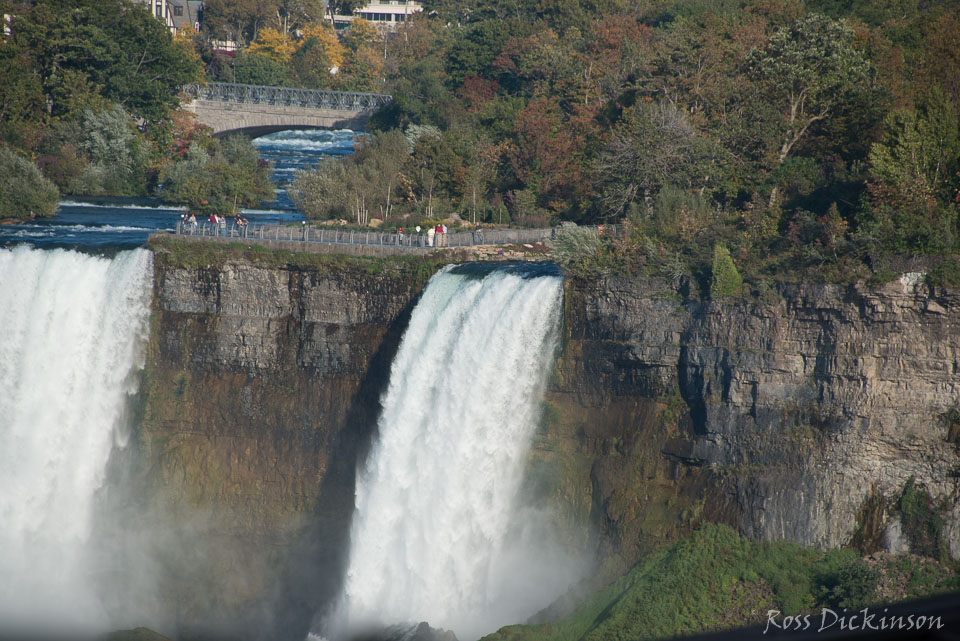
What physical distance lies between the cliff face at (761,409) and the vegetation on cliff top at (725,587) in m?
0.61

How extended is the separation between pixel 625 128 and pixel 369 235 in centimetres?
1348

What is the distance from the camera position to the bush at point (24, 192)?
53.5m

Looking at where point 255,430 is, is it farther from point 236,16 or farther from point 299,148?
point 236,16

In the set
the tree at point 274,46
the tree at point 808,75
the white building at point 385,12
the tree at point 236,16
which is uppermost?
the white building at point 385,12

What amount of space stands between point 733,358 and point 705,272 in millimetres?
3169

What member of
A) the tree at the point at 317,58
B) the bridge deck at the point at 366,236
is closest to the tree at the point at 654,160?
the bridge deck at the point at 366,236

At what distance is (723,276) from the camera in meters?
31.8

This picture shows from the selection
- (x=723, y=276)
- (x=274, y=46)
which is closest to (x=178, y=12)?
(x=274, y=46)

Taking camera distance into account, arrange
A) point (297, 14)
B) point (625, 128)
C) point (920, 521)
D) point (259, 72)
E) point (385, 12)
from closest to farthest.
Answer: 1. point (920, 521)
2. point (625, 128)
3. point (259, 72)
4. point (297, 14)
5. point (385, 12)

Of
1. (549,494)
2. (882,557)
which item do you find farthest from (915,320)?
(549,494)

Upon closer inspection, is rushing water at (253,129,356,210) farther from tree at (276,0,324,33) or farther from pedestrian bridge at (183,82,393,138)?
tree at (276,0,324,33)

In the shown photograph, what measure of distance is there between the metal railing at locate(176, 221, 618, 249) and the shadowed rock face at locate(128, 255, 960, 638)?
4.85ft

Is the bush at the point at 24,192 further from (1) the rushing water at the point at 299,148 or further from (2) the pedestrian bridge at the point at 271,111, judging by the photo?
(2) the pedestrian bridge at the point at 271,111

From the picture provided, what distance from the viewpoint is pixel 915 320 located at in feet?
92.2
